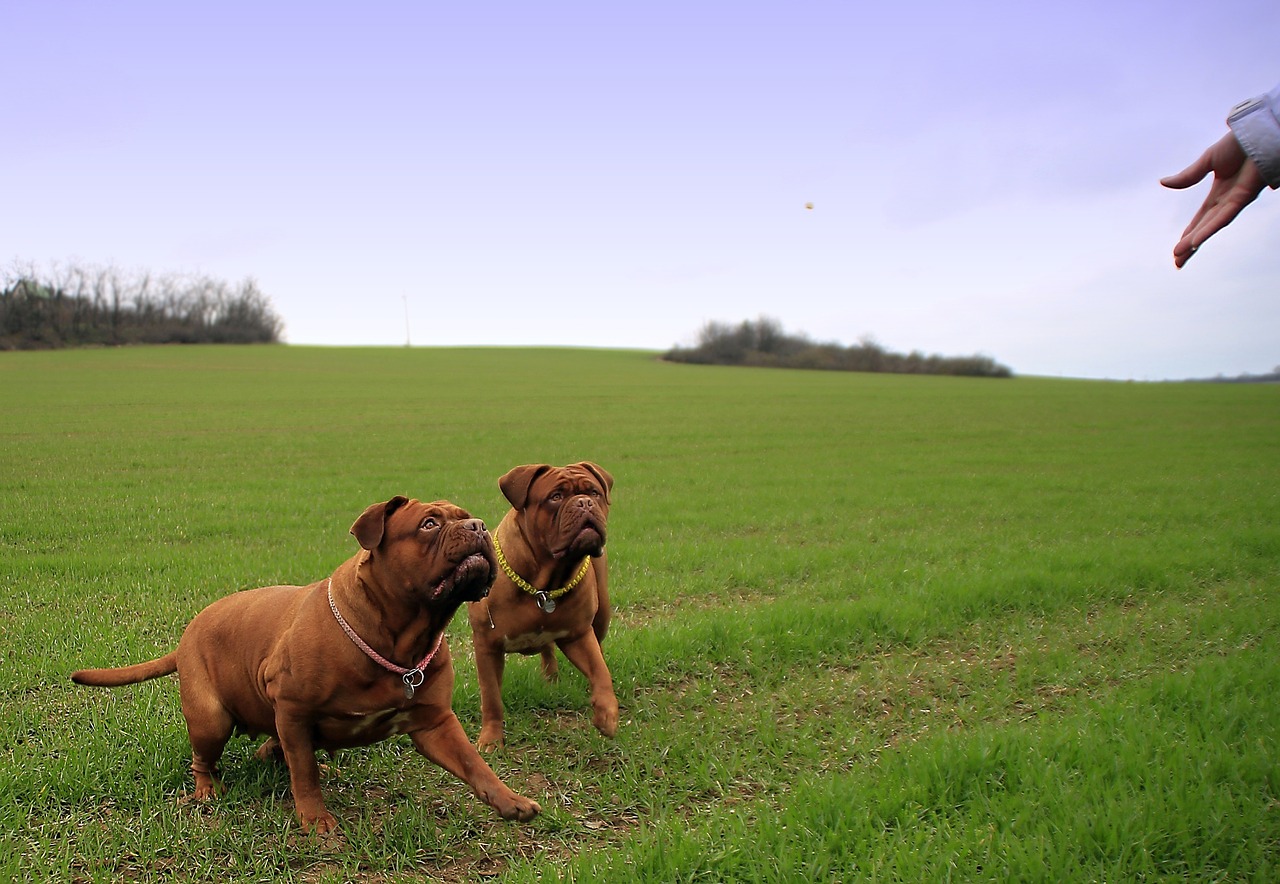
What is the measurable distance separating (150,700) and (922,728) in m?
4.93

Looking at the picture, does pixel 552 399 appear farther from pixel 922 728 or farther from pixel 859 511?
pixel 922 728

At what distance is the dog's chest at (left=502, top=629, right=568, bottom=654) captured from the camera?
5265mm

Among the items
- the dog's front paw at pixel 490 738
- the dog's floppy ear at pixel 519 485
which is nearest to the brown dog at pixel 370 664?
the dog's front paw at pixel 490 738

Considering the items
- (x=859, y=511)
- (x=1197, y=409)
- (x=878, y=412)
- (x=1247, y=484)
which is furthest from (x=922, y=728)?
(x=1197, y=409)

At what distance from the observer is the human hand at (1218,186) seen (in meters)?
3.89

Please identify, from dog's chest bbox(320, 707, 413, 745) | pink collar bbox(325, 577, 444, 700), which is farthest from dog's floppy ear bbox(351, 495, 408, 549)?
dog's chest bbox(320, 707, 413, 745)

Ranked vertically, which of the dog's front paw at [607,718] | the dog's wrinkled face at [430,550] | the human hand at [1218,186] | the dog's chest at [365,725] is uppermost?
the human hand at [1218,186]

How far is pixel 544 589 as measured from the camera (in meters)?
5.24

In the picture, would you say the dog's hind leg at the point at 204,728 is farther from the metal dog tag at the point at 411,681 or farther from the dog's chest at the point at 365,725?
the metal dog tag at the point at 411,681

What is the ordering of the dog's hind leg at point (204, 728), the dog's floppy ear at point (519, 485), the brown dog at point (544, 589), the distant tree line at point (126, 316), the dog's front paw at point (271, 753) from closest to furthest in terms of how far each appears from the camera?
the dog's hind leg at point (204, 728)
the dog's front paw at point (271, 753)
the brown dog at point (544, 589)
the dog's floppy ear at point (519, 485)
the distant tree line at point (126, 316)

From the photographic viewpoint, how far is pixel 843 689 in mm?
5977

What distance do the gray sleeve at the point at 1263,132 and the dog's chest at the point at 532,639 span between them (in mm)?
4354

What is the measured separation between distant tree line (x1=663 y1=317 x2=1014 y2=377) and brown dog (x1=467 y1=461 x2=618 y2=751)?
8902cm

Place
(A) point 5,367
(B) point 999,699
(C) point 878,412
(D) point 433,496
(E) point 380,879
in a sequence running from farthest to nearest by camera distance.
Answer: (A) point 5,367, (C) point 878,412, (D) point 433,496, (B) point 999,699, (E) point 380,879
